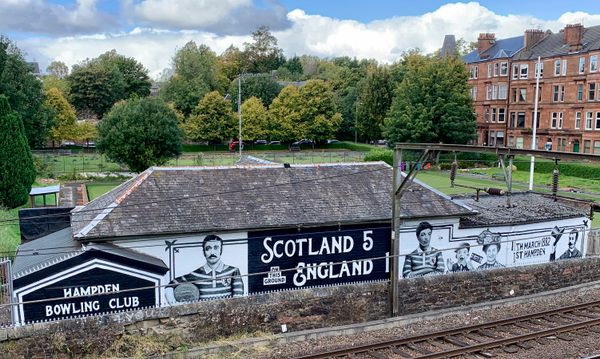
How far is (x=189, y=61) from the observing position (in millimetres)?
86500

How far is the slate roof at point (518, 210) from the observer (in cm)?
1931

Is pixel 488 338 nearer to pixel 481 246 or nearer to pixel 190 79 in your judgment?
pixel 481 246

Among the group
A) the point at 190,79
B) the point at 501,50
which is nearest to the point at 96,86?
the point at 190,79

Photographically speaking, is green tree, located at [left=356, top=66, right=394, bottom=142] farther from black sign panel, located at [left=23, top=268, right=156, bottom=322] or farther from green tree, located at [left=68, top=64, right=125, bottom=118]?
black sign panel, located at [left=23, top=268, right=156, bottom=322]

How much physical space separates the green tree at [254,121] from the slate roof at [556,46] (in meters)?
32.9

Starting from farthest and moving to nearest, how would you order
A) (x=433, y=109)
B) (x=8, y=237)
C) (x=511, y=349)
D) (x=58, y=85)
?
(x=58, y=85) < (x=433, y=109) < (x=8, y=237) < (x=511, y=349)

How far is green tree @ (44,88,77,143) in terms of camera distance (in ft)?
215

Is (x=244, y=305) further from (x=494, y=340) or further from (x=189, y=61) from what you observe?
(x=189, y=61)

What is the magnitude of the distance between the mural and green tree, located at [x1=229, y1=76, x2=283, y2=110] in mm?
69063

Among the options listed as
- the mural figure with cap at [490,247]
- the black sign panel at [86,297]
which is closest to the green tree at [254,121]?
the mural figure with cap at [490,247]

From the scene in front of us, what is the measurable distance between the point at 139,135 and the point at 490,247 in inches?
1146

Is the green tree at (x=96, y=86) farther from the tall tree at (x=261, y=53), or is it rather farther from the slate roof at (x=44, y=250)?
the slate roof at (x=44, y=250)

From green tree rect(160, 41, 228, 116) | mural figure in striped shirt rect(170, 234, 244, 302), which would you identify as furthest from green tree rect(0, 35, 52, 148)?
mural figure in striped shirt rect(170, 234, 244, 302)

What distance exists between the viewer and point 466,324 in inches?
562
